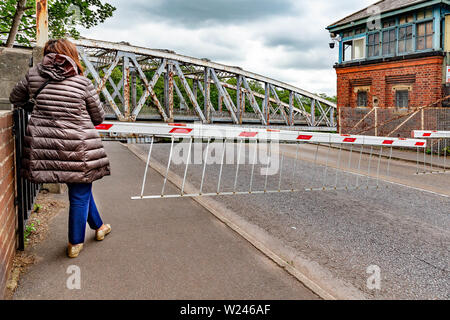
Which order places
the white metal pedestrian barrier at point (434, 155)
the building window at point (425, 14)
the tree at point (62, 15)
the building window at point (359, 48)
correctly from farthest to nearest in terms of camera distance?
the building window at point (359, 48) < the building window at point (425, 14) < the tree at point (62, 15) < the white metal pedestrian barrier at point (434, 155)

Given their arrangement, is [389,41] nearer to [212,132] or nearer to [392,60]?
[392,60]

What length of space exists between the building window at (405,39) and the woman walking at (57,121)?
1989 centimetres

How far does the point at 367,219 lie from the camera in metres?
5.22

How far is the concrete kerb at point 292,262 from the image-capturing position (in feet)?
9.73

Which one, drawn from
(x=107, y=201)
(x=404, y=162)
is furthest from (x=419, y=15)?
(x=107, y=201)

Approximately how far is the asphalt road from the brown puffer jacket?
2.47 m

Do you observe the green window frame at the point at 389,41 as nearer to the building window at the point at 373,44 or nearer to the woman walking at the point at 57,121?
the building window at the point at 373,44

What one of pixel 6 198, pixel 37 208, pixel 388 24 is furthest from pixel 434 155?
pixel 6 198

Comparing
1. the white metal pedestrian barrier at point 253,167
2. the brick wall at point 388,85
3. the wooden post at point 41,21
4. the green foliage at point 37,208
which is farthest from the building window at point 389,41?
the green foliage at point 37,208

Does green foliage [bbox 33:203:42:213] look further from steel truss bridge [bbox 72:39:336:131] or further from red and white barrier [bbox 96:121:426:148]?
steel truss bridge [bbox 72:39:336:131]

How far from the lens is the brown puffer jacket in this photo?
319cm

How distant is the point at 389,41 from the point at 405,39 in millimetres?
950

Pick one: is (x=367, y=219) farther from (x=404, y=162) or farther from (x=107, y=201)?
(x=404, y=162)
